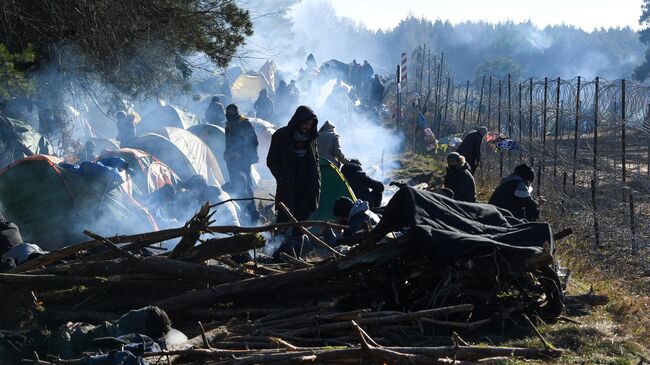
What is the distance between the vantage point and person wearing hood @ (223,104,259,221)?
551 inches

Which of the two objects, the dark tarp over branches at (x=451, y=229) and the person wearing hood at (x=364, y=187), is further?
the person wearing hood at (x=364, y=187)

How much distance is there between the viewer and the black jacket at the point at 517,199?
969 cm

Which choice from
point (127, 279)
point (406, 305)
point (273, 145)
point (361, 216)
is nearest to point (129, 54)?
point (273, 145)

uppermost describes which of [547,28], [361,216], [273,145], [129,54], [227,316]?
[547,28]

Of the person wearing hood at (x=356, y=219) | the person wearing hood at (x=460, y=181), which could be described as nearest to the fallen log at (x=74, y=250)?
the person wearing hood at (x=356, y=219)

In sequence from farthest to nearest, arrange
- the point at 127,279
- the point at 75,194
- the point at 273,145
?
the point at 75,194 < the point at 273,145 < the point at 127,279

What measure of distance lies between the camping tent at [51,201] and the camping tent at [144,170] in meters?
1.65

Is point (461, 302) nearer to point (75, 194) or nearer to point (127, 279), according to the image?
point (127, 279)

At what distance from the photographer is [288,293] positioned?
649 cm

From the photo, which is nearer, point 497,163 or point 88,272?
point 88,272

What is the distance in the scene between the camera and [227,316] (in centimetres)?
636

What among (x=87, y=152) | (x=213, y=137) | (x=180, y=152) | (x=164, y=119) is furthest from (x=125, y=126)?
(x=180, y=152)

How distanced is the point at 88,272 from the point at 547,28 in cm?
7739

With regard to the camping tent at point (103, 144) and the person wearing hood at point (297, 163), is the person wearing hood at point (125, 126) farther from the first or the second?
the person wearing hood at point (297, 163)
